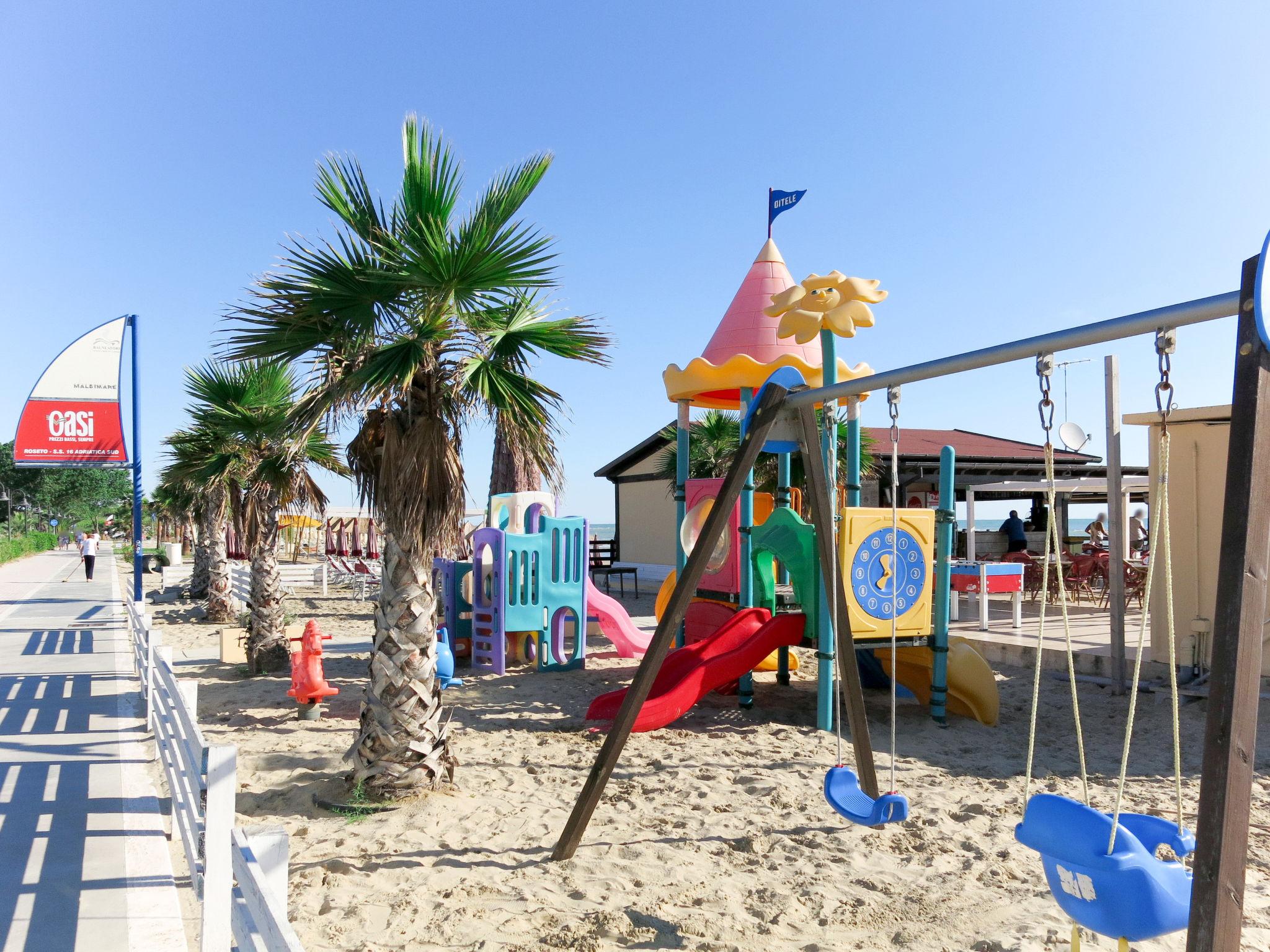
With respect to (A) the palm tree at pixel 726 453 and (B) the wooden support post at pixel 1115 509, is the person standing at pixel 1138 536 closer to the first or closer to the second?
(A) the palm tree at pixel 726 453

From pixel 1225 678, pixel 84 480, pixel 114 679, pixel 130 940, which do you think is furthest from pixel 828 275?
pixel 84 480

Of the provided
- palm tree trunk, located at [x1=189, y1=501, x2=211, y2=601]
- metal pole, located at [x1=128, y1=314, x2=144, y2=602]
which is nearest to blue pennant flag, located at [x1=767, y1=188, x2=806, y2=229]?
metal pole, located at [x1=128, y1=314, x2=144, y2=602]

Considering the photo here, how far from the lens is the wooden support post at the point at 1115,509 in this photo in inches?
321

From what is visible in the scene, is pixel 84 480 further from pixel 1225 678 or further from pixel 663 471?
pixel 1225 678

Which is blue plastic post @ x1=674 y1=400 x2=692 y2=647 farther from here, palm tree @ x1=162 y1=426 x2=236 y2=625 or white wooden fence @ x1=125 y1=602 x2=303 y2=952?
palm tree @ x1=162 y1=426 x2=236 y2=625

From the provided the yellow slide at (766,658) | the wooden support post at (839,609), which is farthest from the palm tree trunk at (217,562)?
the wooden support post at (839,609)

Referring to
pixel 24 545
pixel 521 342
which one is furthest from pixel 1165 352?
pixel 24 545

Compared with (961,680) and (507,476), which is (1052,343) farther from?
(507,476)

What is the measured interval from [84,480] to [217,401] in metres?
86.2

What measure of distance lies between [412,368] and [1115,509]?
6.74 metres

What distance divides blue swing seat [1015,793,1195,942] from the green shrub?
47982 mm

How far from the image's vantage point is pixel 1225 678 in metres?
2.03

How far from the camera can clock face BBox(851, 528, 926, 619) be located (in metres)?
6.96

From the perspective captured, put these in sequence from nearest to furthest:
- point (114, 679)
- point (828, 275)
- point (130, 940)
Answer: point (130, 940) → point (828, 275) → point (114, 679)
